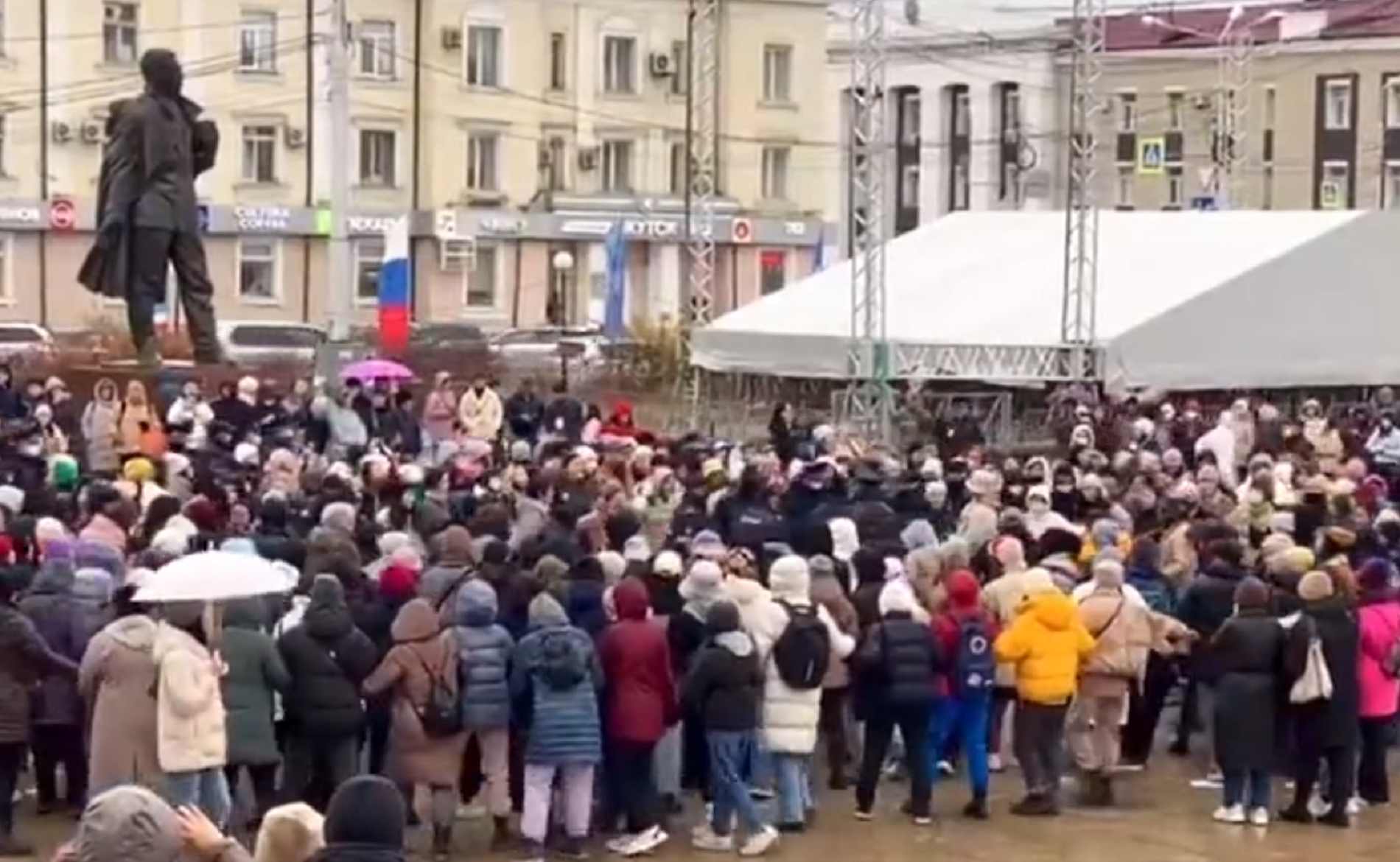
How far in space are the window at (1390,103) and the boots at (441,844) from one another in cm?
6198

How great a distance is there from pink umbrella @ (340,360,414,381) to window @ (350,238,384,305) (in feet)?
94.0

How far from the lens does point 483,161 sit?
62.3m

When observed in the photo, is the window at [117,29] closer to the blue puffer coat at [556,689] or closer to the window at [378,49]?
the window at [378,49]

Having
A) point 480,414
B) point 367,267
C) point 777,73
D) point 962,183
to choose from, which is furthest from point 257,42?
point 480,414

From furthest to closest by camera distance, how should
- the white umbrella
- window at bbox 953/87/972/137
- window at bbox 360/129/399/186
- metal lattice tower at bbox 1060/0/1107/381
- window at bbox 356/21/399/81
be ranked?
window at bbox 953/87/972/137, window at bbox 360/129/399/186, window at bbox 356/21/399/81, metal lattice tower at bbox 1060/0/1107/381, the white umbrella

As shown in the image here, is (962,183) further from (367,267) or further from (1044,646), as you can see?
(1044,646)

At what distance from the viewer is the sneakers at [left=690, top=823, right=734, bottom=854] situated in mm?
14297

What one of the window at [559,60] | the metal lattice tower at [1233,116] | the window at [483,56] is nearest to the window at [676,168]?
the window at [559,60]

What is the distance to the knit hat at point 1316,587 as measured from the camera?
14.8 metres

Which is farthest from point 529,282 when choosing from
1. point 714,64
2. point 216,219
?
point 714,64

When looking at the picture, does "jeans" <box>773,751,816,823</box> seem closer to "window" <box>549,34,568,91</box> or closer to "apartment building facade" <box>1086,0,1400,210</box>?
"window" <box>549,34,568,91</box>

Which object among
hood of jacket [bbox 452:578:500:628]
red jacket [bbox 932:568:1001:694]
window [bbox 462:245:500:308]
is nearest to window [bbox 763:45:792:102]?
window [bbox 462:245:500:308]

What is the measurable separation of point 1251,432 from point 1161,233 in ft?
26.8

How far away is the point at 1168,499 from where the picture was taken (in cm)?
1961
